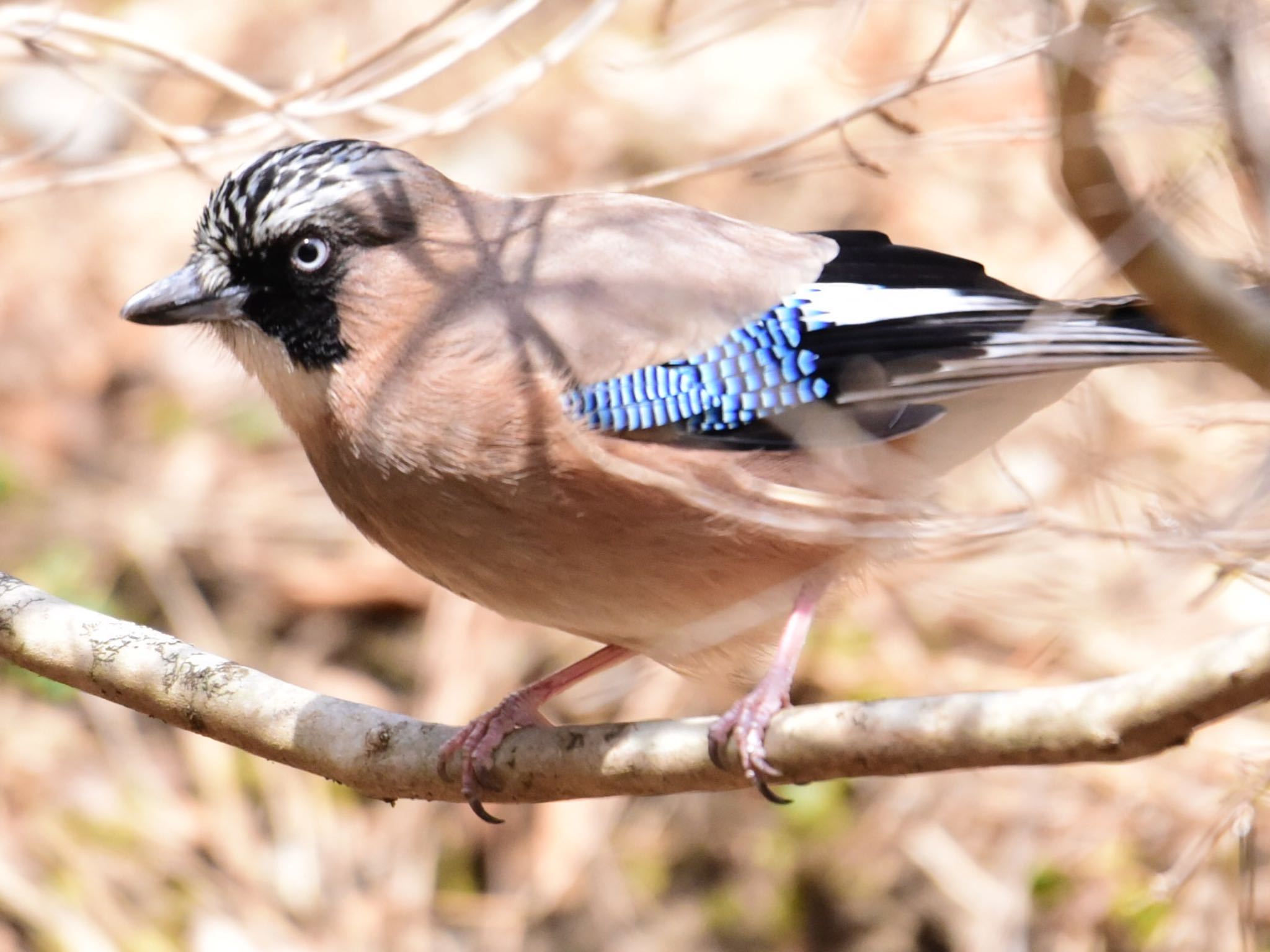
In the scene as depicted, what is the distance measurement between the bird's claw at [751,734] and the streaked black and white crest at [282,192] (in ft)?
4.58

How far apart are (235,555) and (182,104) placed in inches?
116

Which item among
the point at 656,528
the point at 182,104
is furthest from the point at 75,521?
the point at 656,528

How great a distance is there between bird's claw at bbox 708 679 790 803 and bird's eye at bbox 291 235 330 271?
1321mm

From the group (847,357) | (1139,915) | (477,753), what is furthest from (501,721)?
(1139,915)

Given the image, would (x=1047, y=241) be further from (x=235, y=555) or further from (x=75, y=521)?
(x=75, y=521)

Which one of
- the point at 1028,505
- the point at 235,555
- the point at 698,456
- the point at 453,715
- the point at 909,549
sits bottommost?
the point at 1028,505

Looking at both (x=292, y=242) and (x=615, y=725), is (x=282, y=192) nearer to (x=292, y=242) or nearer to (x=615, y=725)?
(x=292, y=242)

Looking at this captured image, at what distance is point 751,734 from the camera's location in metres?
2.97

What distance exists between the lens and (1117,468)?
2734mm

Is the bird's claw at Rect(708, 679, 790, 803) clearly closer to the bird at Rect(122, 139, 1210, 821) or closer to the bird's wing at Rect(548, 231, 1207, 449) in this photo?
the bird at Rect(122, 139, 1210, 821)

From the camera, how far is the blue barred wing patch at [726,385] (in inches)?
129

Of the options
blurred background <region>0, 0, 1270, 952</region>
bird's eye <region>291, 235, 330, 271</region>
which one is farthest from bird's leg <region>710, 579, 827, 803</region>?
bird's eye <region>291, 235, 330, 271</region>

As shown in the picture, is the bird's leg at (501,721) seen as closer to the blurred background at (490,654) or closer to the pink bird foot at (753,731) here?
the pink bird foot at (753,731)

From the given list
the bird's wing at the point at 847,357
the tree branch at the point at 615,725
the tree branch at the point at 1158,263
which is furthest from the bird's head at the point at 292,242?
the tree branch at the point at 1158,263
